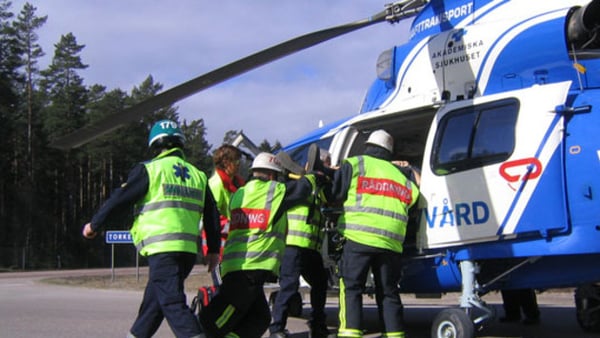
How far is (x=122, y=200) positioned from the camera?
15.6ft

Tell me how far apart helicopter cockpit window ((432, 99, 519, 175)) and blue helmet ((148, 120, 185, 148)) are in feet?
8.51

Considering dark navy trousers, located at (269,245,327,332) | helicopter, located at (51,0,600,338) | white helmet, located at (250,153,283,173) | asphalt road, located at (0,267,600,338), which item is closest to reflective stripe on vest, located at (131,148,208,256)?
white helmet, located at (250,153,283,173)

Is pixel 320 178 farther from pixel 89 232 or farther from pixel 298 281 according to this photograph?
pixel 89 232

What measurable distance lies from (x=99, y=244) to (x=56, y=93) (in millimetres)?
13031

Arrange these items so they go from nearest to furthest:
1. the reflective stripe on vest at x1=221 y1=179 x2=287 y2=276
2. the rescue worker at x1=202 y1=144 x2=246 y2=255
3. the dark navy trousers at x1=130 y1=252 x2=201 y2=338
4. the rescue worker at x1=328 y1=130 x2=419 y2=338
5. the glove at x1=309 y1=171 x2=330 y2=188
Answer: the dark navy trousers at x1=130 y1=252 x2=201 y2=338, the reflective stripe on vest at x1=221 y1=179 x2=287 y2=276, the rescue worker at x1=328 y1=130 x2=419 y2=338, the glove at x1=309 y1=171 x2=330 y2=188, the rescue worker at x1=202 y1=144 x2=246 y2=255

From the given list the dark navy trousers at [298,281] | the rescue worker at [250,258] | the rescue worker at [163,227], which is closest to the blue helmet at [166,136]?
the rescue worker at [163,227]

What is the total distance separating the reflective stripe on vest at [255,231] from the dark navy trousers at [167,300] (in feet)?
2.01

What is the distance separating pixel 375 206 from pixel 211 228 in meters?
1.54

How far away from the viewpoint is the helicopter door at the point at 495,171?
554 cm

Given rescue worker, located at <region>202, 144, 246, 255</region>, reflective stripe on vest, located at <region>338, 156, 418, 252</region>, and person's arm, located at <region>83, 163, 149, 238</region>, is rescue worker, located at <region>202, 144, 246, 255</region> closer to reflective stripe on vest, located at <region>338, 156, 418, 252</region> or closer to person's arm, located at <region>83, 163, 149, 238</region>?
reflective stripe on vest, located at <region>338, 156, 418, 252</region>

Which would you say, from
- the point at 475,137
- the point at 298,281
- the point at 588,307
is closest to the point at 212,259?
the point at 298,281

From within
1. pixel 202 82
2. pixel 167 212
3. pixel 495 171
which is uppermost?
pixel 202 82

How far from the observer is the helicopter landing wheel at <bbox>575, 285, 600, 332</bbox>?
299 inches

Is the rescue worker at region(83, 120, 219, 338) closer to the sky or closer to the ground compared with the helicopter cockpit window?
closer to the ground
